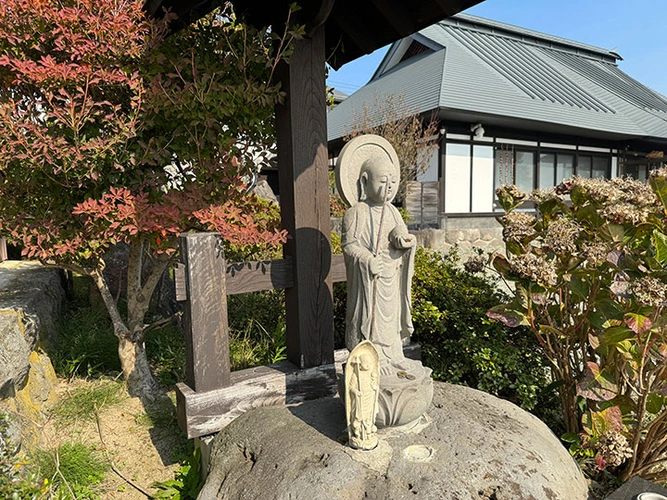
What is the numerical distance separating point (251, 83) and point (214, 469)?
2443mm

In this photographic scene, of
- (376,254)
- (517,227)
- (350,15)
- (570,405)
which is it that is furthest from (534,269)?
(350,15)

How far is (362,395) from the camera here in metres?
2.26

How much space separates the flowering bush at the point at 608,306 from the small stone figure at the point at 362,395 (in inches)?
44.5

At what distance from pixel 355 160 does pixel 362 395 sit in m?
1.40

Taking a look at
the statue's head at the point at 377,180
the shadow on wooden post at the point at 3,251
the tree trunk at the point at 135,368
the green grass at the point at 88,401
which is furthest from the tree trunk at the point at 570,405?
the shadow on wooden post at the point at 3,251

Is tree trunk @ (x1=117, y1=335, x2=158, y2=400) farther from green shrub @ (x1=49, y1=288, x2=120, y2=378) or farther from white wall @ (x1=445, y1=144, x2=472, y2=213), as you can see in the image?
white wall @ (x1=445, y1=144, x2=472, y2=213)

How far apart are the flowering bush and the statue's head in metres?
0.91

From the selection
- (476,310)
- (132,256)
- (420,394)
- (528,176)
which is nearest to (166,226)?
(132,256)

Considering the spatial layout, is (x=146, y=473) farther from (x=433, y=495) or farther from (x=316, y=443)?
(x=433, y=495)

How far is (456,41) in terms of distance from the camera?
47.7 ft

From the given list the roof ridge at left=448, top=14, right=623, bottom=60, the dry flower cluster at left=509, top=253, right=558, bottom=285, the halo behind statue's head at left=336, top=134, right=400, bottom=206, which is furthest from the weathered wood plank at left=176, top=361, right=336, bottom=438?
the roof ridge at left=448, top=14, right=623, bottom=60

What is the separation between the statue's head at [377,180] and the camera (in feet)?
8.48

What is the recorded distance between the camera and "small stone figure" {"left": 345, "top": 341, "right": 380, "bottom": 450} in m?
2.26

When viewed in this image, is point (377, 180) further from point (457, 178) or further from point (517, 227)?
point (457, 178)
